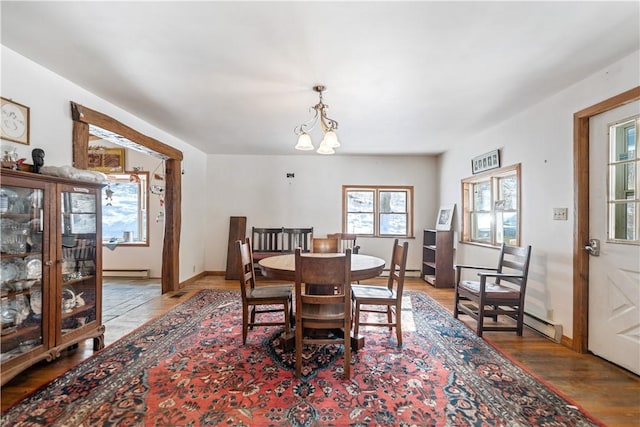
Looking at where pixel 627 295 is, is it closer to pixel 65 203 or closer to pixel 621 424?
pixel 621 424

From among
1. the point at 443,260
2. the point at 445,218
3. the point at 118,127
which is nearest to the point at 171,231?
the point at 118,127

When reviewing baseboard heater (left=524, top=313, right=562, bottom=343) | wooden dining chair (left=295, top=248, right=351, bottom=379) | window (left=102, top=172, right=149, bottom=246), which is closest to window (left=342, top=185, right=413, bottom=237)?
baseboard heater (left=524, top=313, right=562, bottom=343)

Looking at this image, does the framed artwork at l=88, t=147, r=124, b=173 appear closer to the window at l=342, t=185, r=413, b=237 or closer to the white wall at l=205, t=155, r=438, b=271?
the white wall at l=205, t=155, r=438, b=271

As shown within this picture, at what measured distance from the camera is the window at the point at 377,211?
5.70 m

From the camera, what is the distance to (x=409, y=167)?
5645 millimetres

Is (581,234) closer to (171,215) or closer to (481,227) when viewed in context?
(481,227)

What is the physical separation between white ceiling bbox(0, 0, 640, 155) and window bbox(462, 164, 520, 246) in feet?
2.83

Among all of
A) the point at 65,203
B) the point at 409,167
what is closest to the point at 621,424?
the point at 65,203

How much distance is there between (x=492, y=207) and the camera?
3938mm

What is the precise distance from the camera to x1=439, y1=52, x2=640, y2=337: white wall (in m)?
2.41

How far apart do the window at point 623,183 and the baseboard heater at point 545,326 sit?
3.20 ft

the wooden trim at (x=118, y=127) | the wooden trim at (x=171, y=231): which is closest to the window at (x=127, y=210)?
the wooden trim at (x=171, y=231)

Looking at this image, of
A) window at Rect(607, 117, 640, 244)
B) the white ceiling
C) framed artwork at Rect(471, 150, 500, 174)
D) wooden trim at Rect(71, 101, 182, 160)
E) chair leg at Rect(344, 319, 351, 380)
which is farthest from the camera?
framed artwork at Rect(471, 150, 500, 174)

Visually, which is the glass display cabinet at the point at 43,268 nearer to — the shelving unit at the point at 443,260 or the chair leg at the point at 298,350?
the chair leg at the point at 298,350
